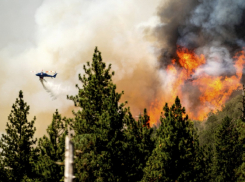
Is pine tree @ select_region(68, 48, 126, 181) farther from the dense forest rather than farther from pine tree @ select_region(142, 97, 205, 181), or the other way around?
pine tree @ select_region(142, 97, 205, 181)

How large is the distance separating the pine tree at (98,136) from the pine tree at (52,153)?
8.42 ft

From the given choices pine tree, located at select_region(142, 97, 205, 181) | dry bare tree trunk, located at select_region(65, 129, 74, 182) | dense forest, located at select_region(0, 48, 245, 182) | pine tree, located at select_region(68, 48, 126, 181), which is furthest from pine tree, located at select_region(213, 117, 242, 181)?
dry bare tree trunk, located at select_region(65, 129, 74, 182)

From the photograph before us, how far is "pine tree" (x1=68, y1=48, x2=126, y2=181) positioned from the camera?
2073cm

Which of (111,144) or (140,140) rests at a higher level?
(140,140)

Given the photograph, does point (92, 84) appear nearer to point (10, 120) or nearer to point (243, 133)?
point (10, 120)

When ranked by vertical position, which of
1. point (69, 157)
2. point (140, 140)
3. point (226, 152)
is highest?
point (226, 152)

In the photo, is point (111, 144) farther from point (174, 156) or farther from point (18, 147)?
point (18, 147)

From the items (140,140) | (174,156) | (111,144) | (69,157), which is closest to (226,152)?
(140,140)

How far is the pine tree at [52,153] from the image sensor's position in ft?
80.8

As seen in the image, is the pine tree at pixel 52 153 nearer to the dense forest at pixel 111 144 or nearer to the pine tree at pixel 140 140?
the dense forest at pixel 111 144

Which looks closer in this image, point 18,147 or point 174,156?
point 174,156

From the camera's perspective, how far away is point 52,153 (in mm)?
26359

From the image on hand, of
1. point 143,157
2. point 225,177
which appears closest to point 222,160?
point 225,177

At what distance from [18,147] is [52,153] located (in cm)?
875
